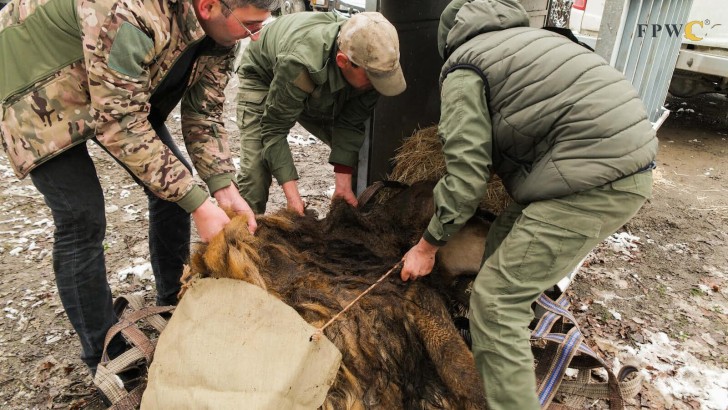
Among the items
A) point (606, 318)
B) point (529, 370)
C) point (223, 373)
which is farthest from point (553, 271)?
point (606, 318)

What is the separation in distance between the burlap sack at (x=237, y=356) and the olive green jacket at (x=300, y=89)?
1.48 metres

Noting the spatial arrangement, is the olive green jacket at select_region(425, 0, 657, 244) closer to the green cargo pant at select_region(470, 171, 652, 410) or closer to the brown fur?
the green cargo pant at select_region(470, 171, 652, 410)

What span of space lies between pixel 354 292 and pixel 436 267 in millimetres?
590

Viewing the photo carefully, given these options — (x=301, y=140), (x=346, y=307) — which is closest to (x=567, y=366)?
(x=346, y=307)

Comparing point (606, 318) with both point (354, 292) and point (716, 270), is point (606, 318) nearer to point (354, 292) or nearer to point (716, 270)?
point (716, 270)

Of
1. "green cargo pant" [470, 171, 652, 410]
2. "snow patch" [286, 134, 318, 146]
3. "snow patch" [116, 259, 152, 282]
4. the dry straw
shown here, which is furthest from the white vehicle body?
"snow patch" [116, 259, 152, 282]

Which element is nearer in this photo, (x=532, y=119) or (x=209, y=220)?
(x=209, y=220)

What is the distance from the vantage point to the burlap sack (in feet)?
5.29

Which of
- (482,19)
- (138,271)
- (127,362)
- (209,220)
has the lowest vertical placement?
(138,271)

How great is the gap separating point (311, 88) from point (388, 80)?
1.70 ft

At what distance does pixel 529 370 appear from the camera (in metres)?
2.12

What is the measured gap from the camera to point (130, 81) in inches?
72.6

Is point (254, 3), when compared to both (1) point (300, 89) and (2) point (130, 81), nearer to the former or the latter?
(2) point (130, 81)

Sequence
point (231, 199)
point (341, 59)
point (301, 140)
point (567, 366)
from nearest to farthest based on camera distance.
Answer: point (567, 366), point (231, 199), point (341, 59), point (301, 140)
